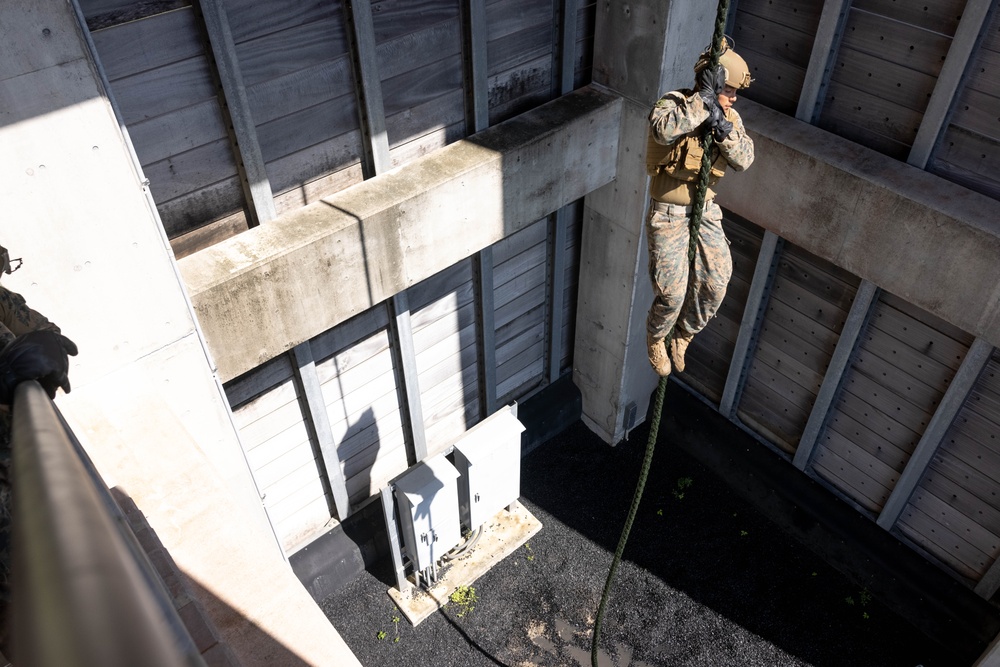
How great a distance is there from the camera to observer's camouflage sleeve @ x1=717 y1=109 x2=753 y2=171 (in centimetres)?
541

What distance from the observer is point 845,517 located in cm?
989

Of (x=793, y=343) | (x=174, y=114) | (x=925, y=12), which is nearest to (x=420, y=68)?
(x=174, y=114)

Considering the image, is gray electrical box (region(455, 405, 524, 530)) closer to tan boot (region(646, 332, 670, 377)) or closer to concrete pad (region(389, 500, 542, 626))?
concrete pad (region(389, 500, 542, 626))

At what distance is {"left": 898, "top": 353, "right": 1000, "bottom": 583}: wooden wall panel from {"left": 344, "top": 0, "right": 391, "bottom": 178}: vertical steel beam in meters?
6.24

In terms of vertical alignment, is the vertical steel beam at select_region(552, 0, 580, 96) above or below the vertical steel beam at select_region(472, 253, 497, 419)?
above

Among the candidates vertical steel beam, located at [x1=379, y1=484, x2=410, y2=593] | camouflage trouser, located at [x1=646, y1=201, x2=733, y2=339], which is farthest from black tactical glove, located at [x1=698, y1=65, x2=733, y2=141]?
vertical steel beam, located at [x1=379, y1=484, x2=410, y2=593]

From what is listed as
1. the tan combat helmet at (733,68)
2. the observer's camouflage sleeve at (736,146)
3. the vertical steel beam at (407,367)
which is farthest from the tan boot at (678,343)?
the vertical steel beam at (407,367)

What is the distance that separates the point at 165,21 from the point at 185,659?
577cm

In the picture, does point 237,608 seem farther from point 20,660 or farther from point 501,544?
point 501,544

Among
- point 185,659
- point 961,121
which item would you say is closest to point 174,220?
point 185,659

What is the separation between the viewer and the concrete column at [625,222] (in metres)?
7.87

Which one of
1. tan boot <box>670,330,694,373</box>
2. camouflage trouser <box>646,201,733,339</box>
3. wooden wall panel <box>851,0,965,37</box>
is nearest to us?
camouflage trouser <box>646,201,733,339</box>

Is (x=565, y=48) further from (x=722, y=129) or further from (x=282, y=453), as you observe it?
(x=282, y=453)

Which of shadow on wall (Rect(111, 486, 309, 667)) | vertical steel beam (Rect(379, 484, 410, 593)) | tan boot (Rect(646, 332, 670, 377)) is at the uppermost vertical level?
shadow on wall (Rect(111, 486, 309, 667))
